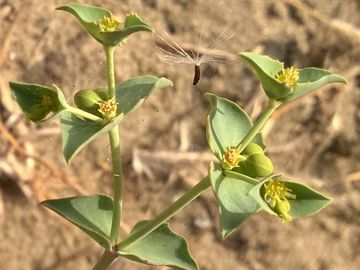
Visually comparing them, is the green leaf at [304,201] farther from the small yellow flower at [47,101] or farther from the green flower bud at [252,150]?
the small yellow flower at [47,101]

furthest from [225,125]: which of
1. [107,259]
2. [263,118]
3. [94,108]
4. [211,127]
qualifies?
[107,259]

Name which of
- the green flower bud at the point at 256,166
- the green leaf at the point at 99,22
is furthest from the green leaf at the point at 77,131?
the green flower bud at the point at 256,166

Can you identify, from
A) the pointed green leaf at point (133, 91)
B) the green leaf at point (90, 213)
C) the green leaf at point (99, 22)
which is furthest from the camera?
the green leaf at point (90, 213)

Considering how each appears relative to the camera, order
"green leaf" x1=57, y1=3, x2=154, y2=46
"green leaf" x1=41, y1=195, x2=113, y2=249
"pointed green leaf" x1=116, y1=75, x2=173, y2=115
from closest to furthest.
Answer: "green leaf" x1=57, y1=3, x2=154, y2=46 < "pointed green leaf" x1=116, y1=75, x2=173, y2=115 < "green leaf" x1=41, y1=195, x2=113, y2=249

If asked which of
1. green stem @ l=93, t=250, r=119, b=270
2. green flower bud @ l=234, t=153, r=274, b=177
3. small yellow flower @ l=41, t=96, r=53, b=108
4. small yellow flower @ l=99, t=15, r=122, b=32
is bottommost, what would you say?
green stem @ l=93, t=250, r=119, b=270

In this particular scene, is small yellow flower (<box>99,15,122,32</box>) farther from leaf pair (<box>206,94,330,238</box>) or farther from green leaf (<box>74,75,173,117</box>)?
leaf pair (<box>206,94,330,238</box>)

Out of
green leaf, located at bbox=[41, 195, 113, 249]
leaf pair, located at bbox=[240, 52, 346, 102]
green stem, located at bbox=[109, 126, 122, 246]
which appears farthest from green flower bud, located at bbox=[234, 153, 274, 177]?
green leaf, located at bbox=[41, 195, 113, 249]

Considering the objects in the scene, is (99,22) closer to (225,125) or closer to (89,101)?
(89,101)
